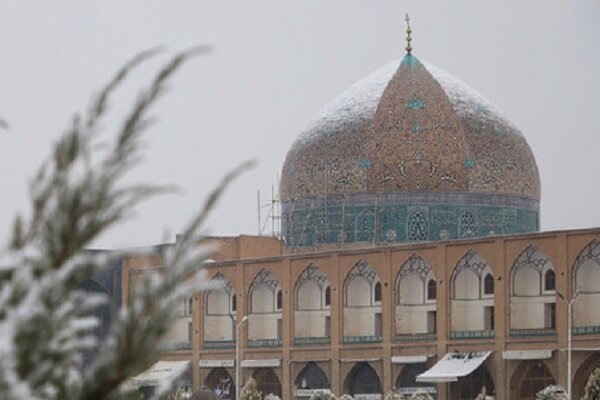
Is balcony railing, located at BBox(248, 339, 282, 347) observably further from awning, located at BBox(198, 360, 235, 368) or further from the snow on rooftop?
the snow on rooftop

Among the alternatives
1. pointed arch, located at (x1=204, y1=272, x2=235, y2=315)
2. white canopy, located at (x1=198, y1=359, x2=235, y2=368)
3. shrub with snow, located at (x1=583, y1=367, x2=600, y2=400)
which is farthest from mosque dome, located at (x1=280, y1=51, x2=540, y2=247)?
shrub with snow, located at (x1=583, y1=367, x2=600, y2=400)

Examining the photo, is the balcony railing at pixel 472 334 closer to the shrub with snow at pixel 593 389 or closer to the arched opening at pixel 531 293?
the arched opening at pixel 531 293

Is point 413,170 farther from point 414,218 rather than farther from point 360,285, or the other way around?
point 360,285

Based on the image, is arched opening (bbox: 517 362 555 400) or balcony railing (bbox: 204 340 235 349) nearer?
arched opening (bbox: 517 362 555 400)

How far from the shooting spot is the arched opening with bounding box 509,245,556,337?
3725 cm

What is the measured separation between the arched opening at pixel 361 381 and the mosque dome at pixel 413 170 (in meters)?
4.85

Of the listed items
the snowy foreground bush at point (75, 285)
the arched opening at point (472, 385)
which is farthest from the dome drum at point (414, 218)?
the snowy foreground bush at point (75, 285)

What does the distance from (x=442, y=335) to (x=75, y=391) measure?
3621 cm

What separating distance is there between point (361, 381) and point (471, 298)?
13.3 feet

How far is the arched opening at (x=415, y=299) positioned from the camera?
39.9 metres

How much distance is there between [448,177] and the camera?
149 feet

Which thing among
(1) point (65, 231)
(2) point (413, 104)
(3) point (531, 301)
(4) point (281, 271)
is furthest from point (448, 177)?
(1) point (65, 231)

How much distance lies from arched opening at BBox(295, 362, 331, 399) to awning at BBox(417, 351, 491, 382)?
451cm

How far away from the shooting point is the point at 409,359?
39500mm
